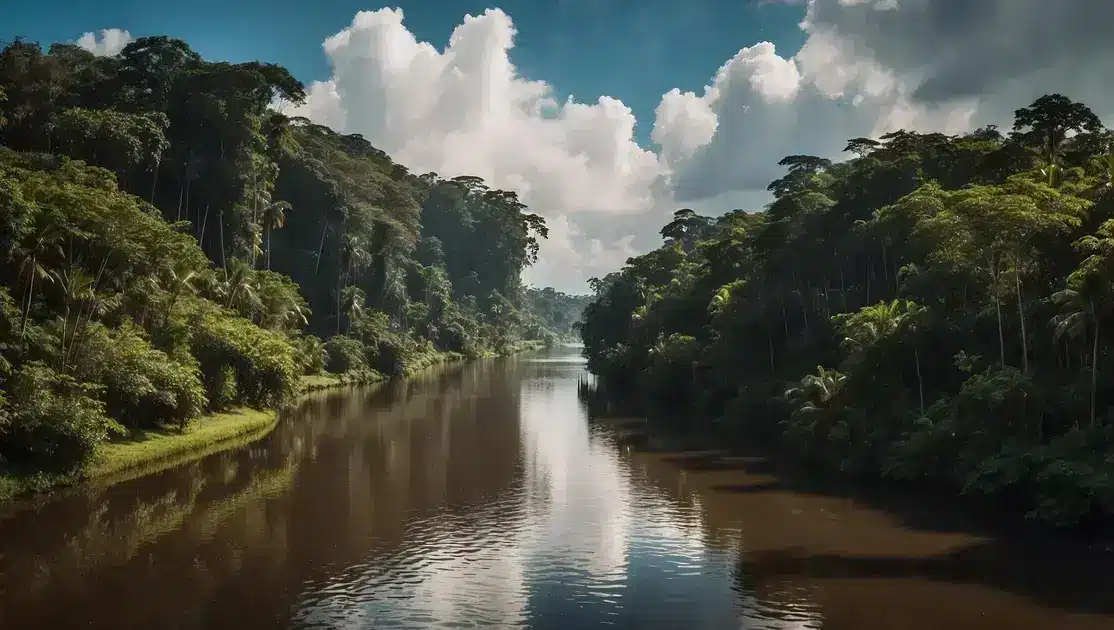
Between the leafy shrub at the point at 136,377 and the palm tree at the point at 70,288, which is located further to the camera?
the leafy shrub at the point at 136,377

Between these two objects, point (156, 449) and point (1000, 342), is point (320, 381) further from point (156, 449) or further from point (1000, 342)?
point (1000, 342)

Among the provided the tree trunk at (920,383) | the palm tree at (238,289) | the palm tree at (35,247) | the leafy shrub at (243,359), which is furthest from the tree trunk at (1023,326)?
the palm tree at (238,289)

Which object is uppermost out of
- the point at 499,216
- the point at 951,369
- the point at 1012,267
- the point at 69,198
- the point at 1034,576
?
the point at 499,216

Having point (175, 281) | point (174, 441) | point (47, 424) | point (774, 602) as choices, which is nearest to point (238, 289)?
point (175, 281)

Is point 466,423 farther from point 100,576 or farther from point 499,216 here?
point 499,216

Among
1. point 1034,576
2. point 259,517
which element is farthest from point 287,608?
point 1034,576

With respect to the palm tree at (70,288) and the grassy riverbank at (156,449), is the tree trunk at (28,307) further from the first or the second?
the grassy riverbank at (156,449)
